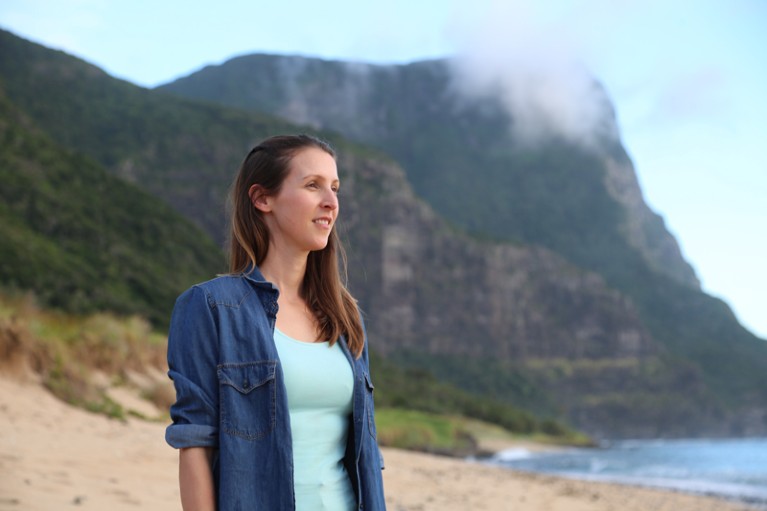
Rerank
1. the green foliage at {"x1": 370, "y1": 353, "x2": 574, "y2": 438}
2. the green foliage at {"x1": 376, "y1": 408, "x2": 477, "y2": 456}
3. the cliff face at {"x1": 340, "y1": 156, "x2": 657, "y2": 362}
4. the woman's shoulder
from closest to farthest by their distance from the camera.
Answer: the woman's shoulder
the green foliage at {"x1": 376, "y1": 408, "x2": 477, "y2": 456}
the green foliage at {"x1": 370, "y1": 353, "x2": 574, "y2": 438}
the cliff face at {"x1": 340, "y1": 156, "x2": 657, "y2": 362}

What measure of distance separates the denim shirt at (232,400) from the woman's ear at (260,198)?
1.15ft

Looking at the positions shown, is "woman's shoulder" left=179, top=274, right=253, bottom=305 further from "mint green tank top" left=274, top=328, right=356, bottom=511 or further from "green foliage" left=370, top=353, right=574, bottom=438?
"green foliage" left=370, top=353, right=574, bottom=438

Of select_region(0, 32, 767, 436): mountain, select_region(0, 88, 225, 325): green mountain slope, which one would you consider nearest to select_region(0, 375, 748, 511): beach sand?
select_region(0, 88, 225, 325): green mountain slope

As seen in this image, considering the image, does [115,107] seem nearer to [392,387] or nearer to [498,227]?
[392,387]

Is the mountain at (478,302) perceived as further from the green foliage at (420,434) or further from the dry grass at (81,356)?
A: the dry grass at (81,356)

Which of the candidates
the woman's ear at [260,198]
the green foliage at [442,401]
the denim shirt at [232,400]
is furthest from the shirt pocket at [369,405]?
the green foliage at [442,401]

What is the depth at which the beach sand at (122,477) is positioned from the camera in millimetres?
6785

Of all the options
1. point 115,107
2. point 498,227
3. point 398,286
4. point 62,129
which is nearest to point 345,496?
point 62,129

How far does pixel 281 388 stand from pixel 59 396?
1177 cm

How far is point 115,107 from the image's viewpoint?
103 metres

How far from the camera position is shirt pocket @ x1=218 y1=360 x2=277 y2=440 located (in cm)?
219

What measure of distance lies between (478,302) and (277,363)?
14537 cm

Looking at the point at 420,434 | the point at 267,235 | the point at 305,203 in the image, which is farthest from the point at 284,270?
the point at 420,434

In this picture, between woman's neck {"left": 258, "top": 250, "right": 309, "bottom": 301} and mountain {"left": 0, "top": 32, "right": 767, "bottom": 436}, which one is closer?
woman's neck {"left": 258, "top": 250, "right": 309, "bottom": 301}
